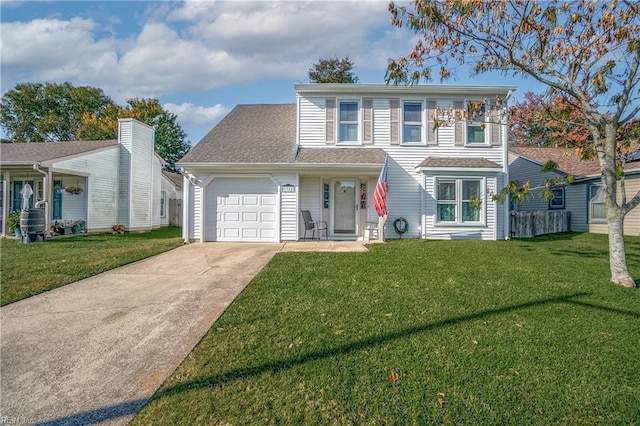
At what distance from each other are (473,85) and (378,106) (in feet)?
10.9

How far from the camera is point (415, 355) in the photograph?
314 cm

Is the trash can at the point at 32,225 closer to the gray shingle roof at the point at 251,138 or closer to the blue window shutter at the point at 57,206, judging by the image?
the blue window shutter at the point at 57,206

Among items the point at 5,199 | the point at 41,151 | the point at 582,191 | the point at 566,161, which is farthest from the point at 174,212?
the point at 566,161

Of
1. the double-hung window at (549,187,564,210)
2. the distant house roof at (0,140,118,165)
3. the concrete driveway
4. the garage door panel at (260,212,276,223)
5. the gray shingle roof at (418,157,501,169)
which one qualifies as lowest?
the concrete driveway

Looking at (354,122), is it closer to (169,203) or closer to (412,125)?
(412,125)

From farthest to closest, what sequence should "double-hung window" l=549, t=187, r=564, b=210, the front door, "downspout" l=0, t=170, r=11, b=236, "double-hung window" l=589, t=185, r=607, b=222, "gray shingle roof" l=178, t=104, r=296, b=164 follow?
1. "double-hung window" l=549, t=187, r=564, b=210
2. "double-hung window" l=589, t=185, r=607, b=222
3. "downspout" l=0, t=170, r=11, b=236
4. the front door
5. "gray shingle roof" l=178, t=104, r=296, b=164

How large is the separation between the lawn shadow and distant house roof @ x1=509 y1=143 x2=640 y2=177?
35.9 feet

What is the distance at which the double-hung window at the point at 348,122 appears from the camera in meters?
11.9

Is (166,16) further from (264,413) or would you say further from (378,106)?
(264,413)

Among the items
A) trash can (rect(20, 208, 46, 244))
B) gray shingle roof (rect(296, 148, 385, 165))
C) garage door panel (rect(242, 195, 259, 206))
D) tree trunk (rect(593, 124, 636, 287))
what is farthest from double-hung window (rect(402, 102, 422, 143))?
A: trash can (rect(20, 208, 46, 244))

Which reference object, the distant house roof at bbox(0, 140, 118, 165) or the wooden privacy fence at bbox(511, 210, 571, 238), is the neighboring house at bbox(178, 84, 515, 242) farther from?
the distant house roof at bbox(0, 140, 118, 165)

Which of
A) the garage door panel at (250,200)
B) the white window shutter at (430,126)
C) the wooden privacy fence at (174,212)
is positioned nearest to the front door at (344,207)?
the garage door panel at (250,200)

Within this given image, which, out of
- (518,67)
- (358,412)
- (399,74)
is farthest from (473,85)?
(358,412)

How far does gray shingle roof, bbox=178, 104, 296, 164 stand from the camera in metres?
10.8
